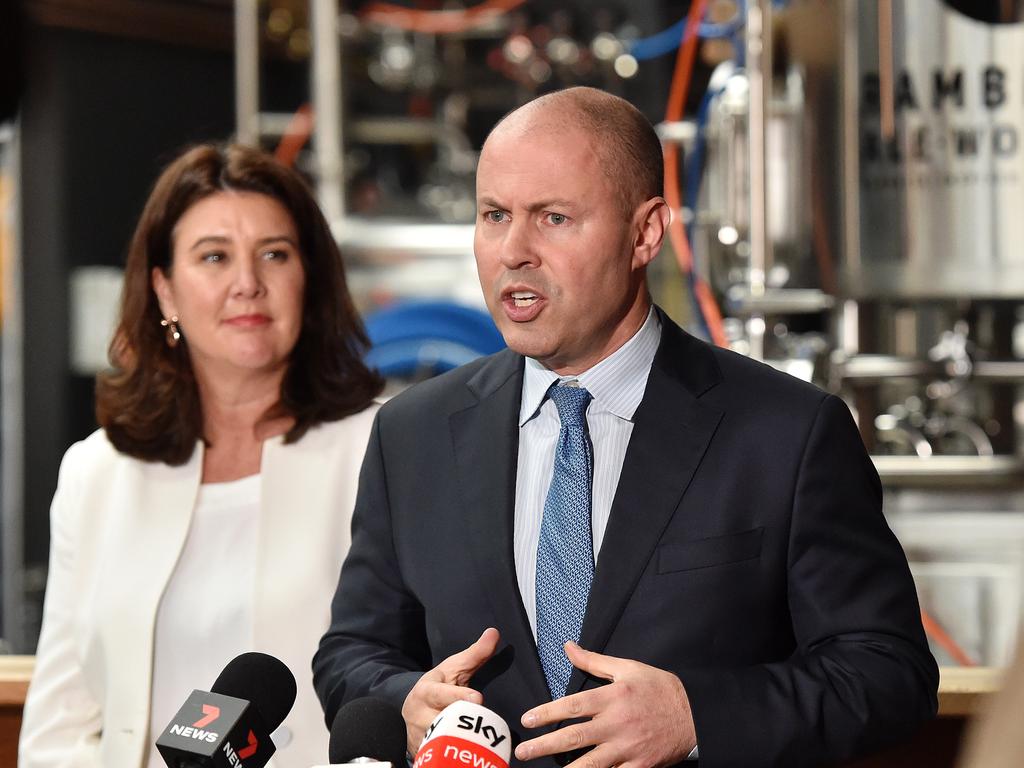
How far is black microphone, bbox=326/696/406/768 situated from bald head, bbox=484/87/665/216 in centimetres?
62

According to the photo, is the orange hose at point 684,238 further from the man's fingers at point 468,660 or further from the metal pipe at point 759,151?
the man's fingers at point 468,660

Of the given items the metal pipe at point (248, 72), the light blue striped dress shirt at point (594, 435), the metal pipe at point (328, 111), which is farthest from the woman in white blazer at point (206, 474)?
the metal pipe at point (248, 72)

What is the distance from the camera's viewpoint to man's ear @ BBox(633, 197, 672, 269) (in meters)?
1.65

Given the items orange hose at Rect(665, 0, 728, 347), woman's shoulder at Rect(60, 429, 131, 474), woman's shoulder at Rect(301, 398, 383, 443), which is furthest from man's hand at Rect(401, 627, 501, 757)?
orange hose at Rect(665, 0, 728, 347)

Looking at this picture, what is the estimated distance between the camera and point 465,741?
129 cm

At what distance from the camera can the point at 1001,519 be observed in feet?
10.6

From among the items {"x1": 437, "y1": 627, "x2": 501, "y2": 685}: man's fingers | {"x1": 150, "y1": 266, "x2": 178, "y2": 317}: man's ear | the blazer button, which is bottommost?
the blazer button

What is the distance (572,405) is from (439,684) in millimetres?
381

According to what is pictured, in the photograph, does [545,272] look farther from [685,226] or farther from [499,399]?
[685,226]

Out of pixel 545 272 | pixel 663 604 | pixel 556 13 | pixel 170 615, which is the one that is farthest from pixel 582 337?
pixel 556 13

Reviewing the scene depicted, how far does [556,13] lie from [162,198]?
3.71 m

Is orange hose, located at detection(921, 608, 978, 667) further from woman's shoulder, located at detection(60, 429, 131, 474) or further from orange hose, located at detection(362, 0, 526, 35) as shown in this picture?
orange hose, located at detection(362, 0, 526, 35)

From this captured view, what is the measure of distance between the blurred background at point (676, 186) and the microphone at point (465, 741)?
1.61ft

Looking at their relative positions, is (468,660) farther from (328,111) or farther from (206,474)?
(328,111)
